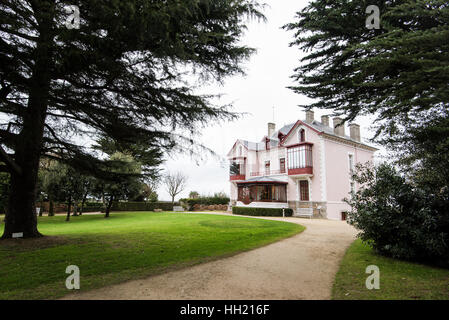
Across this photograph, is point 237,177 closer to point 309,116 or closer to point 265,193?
point 265,193

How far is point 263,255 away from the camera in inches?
250

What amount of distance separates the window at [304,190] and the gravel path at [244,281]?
56.4ft

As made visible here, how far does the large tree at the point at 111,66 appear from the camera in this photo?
3822mm

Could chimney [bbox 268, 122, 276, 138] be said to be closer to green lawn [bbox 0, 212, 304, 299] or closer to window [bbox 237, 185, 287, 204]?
window [bbox 237, 185, 287, 204]

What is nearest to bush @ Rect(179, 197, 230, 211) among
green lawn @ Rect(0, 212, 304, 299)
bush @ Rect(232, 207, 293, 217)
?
bush @ Rect(232, 207, 293, 217)

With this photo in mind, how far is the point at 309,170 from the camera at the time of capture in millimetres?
22016

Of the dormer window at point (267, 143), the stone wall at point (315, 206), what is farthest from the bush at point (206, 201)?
the stone wall at point (315, 206)

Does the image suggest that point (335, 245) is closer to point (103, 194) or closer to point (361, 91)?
point (361, 91)

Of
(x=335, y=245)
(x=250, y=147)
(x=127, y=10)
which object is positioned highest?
(x=250, y=147)

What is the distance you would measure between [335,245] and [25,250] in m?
9.11

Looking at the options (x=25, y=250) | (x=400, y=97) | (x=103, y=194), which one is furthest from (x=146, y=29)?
(x=103, y=194)

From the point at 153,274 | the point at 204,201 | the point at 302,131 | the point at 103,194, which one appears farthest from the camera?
the point at 204,201

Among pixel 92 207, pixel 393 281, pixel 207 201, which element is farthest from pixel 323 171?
pixel 92 207
